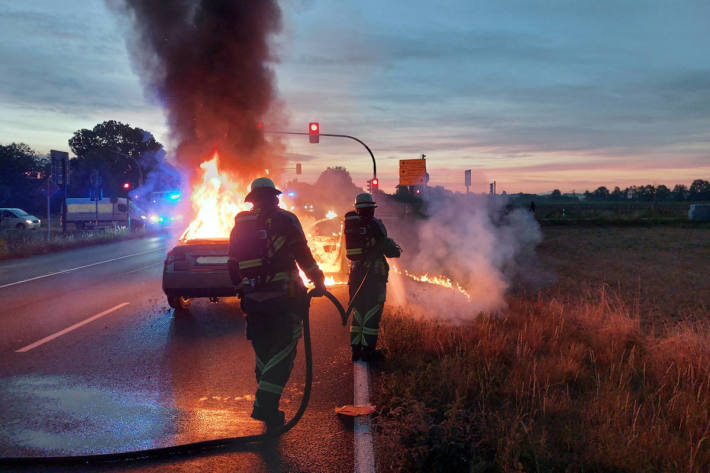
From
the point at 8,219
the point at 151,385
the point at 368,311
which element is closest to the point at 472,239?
the point at 368,311

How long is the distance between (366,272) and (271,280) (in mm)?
2002

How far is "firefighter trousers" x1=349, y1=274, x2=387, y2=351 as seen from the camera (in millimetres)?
5988

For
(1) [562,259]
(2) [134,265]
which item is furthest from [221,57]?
(1) [562,259]

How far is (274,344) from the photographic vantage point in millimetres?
4387

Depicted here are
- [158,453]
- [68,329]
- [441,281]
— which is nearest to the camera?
[158,453]

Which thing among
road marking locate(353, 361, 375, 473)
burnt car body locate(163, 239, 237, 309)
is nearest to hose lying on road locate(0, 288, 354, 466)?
road marking locate(353, 361, 375, 473)

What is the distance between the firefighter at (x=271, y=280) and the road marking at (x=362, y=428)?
2.21 feet

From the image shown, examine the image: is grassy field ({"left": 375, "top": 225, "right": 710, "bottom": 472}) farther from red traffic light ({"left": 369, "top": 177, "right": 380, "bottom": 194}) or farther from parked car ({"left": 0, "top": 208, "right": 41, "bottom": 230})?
parked car ({"left": 0, "top": 208, "right": 41, "bottom": 230})

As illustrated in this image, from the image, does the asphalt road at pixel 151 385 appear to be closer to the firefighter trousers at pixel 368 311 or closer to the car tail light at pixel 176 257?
the firefighter trousers at pixel 368 311

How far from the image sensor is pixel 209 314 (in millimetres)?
8977

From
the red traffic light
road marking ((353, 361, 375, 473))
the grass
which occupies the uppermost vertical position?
the red traffic light

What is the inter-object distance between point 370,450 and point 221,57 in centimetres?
1737

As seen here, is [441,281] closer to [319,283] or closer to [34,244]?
[319,283]

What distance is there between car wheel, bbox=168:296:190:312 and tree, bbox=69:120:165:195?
76.0m
